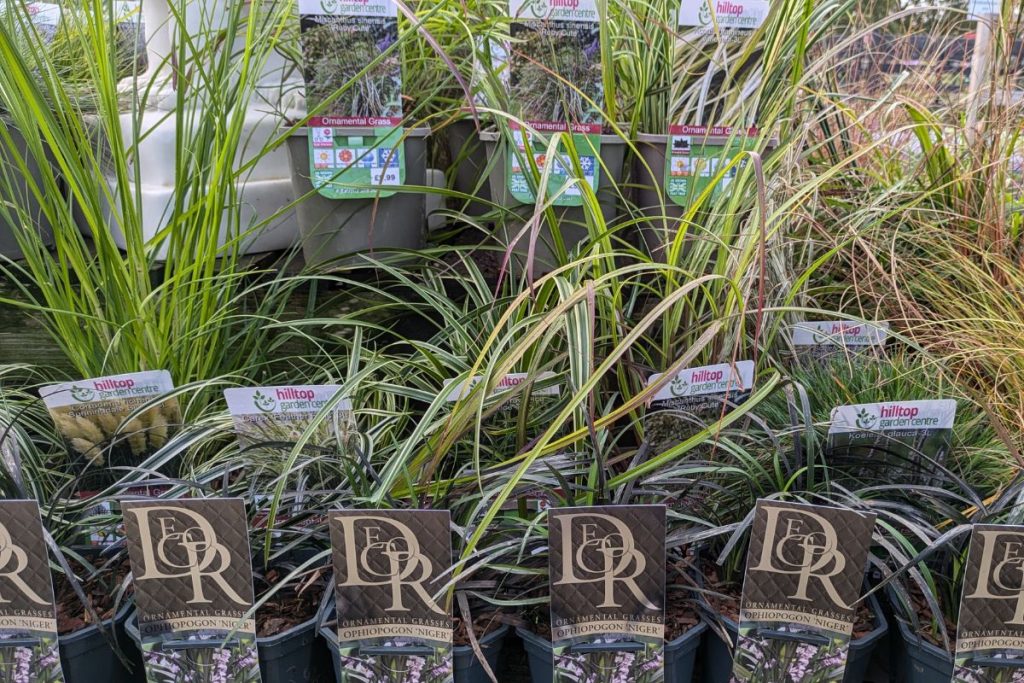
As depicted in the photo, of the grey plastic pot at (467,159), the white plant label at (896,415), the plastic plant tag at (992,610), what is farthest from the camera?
the grey plastic pot at (467,159)

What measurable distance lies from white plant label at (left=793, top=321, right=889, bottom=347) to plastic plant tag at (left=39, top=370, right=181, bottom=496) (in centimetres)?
88

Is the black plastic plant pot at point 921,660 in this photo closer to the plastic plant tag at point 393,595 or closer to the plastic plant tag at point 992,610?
the plastic plant tag at point 992,610

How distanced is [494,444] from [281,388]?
0.28 meters

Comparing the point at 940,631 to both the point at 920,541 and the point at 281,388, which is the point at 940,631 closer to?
the point at 920,541

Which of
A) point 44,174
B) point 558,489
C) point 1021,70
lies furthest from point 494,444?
point 1021,70

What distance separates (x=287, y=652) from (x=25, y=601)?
Answer: 0.28 metres

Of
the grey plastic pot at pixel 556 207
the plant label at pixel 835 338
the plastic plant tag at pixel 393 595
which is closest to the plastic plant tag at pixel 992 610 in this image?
the plant label at pixel 835 338

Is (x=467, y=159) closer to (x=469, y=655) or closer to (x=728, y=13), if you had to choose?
(x=728, y=13)

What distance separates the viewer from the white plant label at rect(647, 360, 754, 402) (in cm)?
99

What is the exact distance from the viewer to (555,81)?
1243 millimetres

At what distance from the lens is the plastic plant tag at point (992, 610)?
0.82 metres

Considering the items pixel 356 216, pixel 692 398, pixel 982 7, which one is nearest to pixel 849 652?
pixel 692 398

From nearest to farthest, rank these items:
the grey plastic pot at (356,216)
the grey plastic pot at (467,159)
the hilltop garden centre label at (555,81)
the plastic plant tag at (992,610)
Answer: the plastic plant tag at (992,610)
the hilltop garden centre label at (555,81)
the grey plastic pot at (356,216)
the grey plastic pot at (467,159)

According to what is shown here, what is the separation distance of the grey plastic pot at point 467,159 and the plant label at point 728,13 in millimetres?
425
